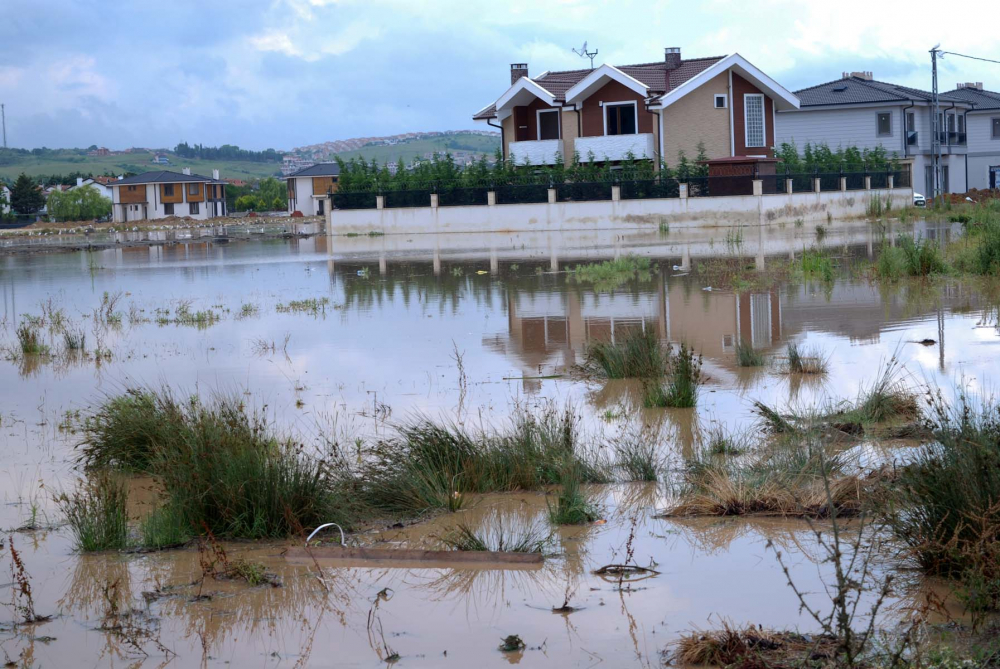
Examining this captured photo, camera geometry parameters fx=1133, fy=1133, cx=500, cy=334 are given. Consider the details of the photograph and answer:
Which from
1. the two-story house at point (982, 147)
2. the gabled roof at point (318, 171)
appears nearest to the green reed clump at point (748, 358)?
the two-story house at point (982, 147)

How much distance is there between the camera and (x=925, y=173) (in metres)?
60.4

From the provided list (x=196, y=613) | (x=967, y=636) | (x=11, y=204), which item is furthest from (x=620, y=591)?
(x=11, y=204)

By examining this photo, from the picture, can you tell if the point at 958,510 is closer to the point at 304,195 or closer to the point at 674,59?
the point at 674,59

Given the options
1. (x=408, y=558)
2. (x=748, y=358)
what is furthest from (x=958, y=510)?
(x=748, y=358)

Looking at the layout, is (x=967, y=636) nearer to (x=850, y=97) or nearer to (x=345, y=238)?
(x=345, y=238)

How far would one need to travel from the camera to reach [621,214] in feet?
137

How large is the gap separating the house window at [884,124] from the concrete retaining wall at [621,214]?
965 centimetres

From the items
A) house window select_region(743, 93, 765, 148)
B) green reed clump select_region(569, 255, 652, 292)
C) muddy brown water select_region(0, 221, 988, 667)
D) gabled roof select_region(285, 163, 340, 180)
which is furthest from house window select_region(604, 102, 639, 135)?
gabled roof select_region(285, 163, 340, 180)

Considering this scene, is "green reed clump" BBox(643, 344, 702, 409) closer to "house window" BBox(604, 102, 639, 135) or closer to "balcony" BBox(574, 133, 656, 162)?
"balcony" BBox(574, 133, 656, 162)

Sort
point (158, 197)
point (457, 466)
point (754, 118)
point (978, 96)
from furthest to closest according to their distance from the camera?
point (158, 197), point (978, 96), point (754, 118), point (457, 466)

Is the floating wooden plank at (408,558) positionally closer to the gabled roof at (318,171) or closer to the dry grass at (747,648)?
the dry grass at (747,648)

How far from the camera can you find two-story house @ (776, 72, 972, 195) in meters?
56.9

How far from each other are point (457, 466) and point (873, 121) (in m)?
54.9

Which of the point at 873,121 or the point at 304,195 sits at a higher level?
the point at 304,195
